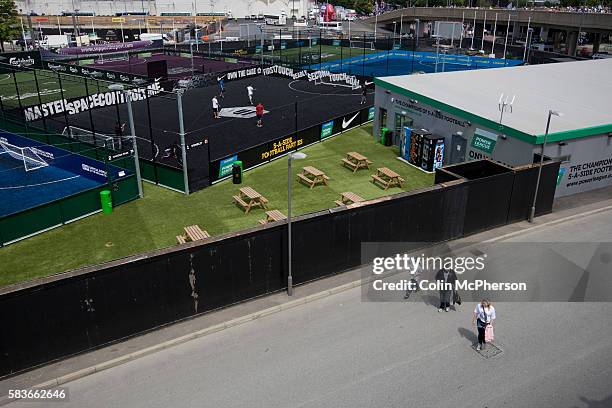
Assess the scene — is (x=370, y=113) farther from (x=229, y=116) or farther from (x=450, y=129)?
(x=229, y=116)

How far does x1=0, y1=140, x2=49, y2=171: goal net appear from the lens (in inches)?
1099

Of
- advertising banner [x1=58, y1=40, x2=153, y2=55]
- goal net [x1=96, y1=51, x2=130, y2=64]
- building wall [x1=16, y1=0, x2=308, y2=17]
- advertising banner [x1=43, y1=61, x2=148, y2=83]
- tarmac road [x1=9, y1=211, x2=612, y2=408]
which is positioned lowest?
tarmac road [x1=9, y1=211, x2=612, y2=408]

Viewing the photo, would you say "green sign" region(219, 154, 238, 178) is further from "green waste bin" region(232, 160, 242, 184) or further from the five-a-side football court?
the five-a-side football court

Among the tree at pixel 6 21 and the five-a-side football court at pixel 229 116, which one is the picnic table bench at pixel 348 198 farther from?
the tree at pixel 6 21

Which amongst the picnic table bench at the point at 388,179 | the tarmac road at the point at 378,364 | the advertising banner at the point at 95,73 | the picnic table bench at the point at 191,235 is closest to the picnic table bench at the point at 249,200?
the picnic table bench at the point at 191,235

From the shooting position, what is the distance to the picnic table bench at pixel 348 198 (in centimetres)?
2141

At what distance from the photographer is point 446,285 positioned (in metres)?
14.5

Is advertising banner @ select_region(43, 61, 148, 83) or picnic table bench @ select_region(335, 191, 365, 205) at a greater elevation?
advertising banner @ select_region(43, 61, 148, 83)

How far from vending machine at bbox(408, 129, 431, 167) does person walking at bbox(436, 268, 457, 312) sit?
14021 mm

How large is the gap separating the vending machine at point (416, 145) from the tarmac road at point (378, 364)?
13.7m

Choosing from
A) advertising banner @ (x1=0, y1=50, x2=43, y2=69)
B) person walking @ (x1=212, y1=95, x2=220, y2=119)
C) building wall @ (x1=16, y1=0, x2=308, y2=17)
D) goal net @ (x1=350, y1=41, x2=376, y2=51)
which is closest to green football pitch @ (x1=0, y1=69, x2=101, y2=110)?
advertising banner @ (x1=0, y1=50, x2=43, y2=69)

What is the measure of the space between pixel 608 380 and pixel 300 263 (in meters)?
8.73

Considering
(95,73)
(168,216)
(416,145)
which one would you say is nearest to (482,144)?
(416,145)

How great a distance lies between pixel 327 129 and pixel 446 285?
772 inches
